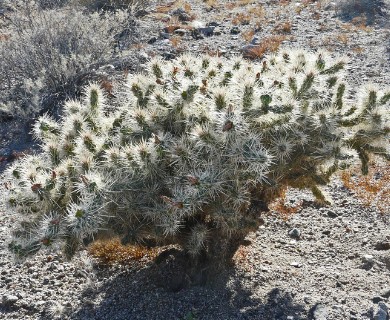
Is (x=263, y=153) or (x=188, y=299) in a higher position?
(x=263, y=153)

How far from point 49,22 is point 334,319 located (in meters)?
8.18

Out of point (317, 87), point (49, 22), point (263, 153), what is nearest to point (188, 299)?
point (263, 153)

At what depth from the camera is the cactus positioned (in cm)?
368

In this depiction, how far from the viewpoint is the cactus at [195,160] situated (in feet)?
12.1

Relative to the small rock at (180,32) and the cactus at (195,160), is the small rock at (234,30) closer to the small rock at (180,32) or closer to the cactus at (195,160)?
the small rock at (180,32)

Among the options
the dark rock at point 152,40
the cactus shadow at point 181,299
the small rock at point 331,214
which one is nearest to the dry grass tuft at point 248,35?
the dark rock at point 152,40

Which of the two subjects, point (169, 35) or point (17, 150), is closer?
point (17, 150)

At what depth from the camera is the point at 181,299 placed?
14.1ft

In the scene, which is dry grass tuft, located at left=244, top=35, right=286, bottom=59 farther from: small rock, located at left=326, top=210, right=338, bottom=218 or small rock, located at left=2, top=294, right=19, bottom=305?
small rock, located at left=2, top=294, right=19, bottom=305

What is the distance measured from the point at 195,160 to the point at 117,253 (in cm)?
178

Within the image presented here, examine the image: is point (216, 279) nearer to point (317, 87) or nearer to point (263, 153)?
point (263, 153)

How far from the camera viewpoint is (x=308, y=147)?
13.4 feet

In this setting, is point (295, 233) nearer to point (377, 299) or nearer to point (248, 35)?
point (377, 299)

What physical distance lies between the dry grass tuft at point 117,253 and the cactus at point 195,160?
0.62 metres
